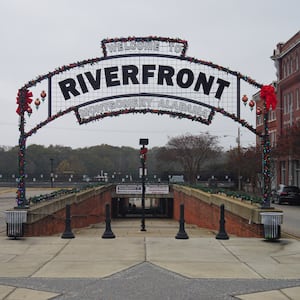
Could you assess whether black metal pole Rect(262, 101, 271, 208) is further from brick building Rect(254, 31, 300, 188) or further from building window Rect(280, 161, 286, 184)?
building window Rect(280, 161, 286, 184)

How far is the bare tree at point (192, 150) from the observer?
291ft

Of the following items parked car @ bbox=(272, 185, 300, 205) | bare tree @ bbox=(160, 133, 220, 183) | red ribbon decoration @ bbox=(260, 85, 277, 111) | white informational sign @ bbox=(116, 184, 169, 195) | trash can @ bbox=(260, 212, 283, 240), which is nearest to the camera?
trash can @ bbox=(260, 212, 283, 240)

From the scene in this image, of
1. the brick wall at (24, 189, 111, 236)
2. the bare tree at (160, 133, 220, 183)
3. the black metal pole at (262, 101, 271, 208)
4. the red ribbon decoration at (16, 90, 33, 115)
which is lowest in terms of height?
the brick wall at (24, 189, 111, 236)

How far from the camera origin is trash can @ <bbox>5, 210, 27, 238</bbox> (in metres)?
13.5

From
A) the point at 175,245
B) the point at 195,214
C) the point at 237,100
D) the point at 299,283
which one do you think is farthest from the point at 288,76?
the point at 299,283

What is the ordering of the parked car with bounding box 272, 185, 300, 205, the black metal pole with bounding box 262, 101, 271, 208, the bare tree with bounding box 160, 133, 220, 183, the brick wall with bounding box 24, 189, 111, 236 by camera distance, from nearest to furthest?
the black metal pole with bounding box 262, 101, 271, 208 → the brick wall with bounding box 24, 189, 111, 236 → the parked car with bounding box 272, 185, 300, 205 → the bare tree with bounding box 160, 133, 220, 183

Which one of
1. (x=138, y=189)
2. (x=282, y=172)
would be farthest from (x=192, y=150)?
(x=138, y=189)

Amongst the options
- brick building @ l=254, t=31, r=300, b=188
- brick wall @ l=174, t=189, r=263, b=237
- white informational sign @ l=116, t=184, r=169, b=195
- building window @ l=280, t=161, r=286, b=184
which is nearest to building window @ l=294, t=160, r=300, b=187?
brick building @ l=254, t=31, r=300, b=188

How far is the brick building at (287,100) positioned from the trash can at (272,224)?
33149mm

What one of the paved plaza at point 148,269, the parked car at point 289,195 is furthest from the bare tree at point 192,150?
the paved plaza at point 148,269

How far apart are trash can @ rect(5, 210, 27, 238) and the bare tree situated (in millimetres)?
74512

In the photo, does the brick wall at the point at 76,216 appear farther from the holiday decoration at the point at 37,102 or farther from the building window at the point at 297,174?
the building window at the point at 297,174

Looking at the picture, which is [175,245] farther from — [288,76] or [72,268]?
[288,76]

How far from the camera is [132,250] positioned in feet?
37.1
